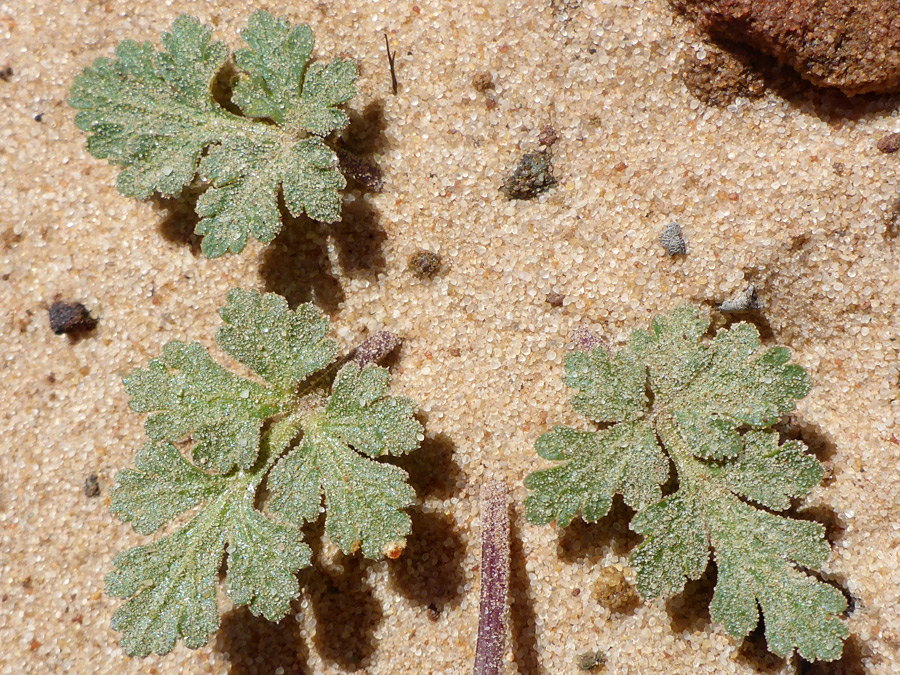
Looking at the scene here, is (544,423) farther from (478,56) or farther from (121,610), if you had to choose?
(121,610)

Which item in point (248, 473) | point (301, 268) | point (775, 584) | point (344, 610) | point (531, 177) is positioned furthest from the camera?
point (301, 268)

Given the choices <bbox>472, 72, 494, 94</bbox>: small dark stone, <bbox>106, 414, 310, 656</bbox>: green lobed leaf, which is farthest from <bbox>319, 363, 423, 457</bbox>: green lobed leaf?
<bbox>472, 72, 494, 94</bbox>: small dark stone

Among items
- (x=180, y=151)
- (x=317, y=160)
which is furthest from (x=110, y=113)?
(x=317, y=160)

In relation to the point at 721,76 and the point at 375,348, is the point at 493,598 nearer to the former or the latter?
the point at 375,348

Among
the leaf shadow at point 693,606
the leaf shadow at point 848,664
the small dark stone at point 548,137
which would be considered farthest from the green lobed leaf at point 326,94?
the leaf shadow at point 848,664

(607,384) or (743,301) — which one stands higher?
(743,301)

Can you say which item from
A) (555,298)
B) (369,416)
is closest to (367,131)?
(555,298)
